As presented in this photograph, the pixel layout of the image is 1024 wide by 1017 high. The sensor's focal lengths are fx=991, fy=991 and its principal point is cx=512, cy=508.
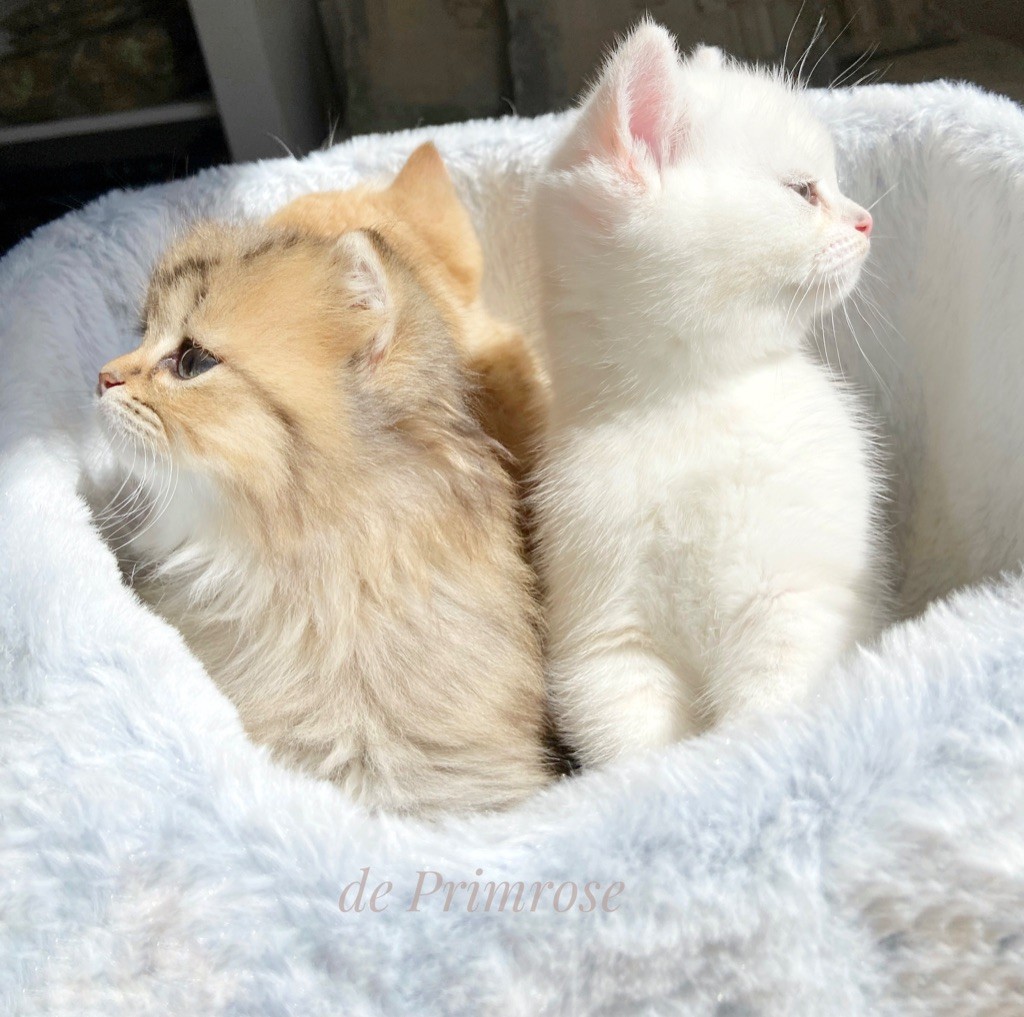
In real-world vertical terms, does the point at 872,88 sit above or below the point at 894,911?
above

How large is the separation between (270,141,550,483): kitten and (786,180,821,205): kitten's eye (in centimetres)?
33

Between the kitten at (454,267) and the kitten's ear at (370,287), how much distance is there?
14 cm

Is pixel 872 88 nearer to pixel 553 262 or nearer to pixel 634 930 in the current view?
pixel 553 262

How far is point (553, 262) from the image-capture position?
0.93 metres

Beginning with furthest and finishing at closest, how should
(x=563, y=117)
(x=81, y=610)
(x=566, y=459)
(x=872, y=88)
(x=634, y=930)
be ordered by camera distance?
(x=563, y=117)
(x=872, y=88)
(x=566, y=459)
(x=81, y=610)
(x=634, y=930)

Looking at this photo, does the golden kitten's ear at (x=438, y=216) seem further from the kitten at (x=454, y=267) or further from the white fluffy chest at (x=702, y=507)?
the white fluffy chest at (x=702, y=507)

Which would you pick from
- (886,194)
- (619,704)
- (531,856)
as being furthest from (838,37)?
(531,856)

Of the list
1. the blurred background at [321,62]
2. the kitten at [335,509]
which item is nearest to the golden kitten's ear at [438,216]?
the kitten at [335,509]

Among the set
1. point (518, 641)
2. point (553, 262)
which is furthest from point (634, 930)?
point (553, 262)

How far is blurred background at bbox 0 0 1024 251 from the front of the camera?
164 cm

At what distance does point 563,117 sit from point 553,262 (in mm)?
577

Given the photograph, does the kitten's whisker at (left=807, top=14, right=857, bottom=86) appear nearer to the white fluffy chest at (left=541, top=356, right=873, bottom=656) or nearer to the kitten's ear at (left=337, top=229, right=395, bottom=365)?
the white fluffy chest at (left=541, top=356, right=873, bottom=656)

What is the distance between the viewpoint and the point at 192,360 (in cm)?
87

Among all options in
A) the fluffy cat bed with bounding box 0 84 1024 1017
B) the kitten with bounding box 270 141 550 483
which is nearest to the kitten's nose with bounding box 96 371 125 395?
the fluffy cat bed with bounding box 0 84 1024 1017
